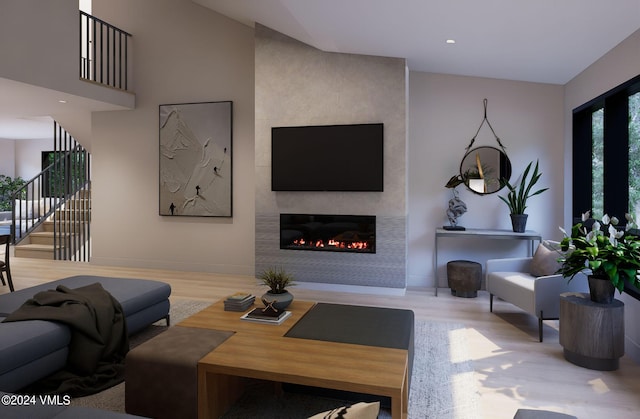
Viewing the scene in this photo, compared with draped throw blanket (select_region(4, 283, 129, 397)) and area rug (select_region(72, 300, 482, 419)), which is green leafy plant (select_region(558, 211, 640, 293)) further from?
draped throw blanket (select_region(4, 283, 129, 397))

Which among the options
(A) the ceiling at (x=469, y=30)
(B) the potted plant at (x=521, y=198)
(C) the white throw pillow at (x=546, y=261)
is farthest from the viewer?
(B) the potted plant at (x=521, y=198)

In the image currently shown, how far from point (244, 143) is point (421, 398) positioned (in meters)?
4.28

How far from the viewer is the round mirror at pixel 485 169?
197 inches

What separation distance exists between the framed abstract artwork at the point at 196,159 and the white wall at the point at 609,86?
4.18 meters

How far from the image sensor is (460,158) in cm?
512

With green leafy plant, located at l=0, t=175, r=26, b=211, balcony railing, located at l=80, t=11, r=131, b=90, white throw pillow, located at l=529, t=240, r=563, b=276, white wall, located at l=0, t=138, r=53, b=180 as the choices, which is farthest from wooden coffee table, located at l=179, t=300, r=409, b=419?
white wall, located at l=0, t=138, r=53, b=180

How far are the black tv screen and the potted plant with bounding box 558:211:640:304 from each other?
7.24ft

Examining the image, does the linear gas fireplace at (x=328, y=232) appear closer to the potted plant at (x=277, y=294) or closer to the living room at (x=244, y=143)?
the living room at (x=244, y=143)

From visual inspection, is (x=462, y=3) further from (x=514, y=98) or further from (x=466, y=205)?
(x=466, y=205)

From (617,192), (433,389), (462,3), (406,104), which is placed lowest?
(433,389)

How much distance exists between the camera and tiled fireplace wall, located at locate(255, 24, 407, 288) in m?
4.77

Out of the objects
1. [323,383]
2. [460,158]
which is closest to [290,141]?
[460,158]

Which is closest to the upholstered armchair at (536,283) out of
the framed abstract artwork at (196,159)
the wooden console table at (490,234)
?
the wooden console table at (490,234)

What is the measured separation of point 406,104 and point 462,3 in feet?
5.56
